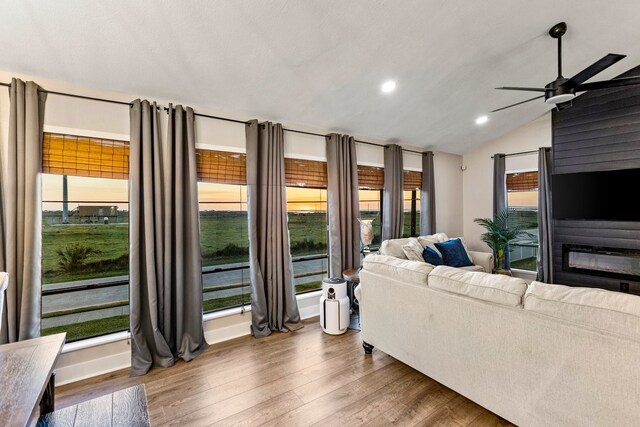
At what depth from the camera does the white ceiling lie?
1883mm

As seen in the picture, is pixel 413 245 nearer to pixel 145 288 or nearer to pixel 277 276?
pixel 277 276

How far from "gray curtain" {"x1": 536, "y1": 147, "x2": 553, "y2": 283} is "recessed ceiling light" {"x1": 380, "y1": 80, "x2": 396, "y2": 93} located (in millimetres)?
3070

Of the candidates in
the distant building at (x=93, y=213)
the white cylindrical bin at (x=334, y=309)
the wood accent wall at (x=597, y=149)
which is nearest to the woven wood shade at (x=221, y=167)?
the distant building at (x=93, y=213)

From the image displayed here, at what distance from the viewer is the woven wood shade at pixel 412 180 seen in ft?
15.9

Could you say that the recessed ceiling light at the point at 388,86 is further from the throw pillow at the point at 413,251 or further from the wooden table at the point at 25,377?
the wooden table at the point at 25,377

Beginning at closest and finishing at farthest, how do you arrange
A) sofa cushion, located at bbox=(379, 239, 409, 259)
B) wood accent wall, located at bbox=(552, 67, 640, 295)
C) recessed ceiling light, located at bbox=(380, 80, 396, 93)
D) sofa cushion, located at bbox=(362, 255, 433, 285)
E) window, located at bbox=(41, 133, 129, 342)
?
sofa cushion, located at bbox=(362, 255, 433, 285), window, located at bbox=(41, 133, 129, 342), recessed ceiling light, located at bbox=(380, 80, 396, 93), wood accent wall, located at bbox=(552, 67, 640, 295), sofa cushion, located at bbox=(379, 239, 409, 259)

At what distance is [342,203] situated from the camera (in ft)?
12.5

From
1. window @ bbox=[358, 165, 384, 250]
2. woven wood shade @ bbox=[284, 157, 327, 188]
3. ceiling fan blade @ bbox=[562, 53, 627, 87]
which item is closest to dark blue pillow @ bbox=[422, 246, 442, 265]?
window @ bbox=[358, 165, 384, 250]

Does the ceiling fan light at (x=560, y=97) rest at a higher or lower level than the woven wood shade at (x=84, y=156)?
higher

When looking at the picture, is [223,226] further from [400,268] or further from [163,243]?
[400,268]

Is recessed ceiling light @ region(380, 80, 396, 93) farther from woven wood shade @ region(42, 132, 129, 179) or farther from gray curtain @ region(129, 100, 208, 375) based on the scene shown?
woven wood shade @ region(42, 132, 129, 179)

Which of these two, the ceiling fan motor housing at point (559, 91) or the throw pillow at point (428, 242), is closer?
the ceiling fan motor housing at point (559, 91)

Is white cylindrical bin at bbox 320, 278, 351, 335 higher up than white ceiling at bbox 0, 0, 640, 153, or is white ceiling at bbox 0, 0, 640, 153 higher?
white ceiling at bbox 0, 0, 640, 153

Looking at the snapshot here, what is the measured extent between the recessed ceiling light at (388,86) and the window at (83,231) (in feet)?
8.61
